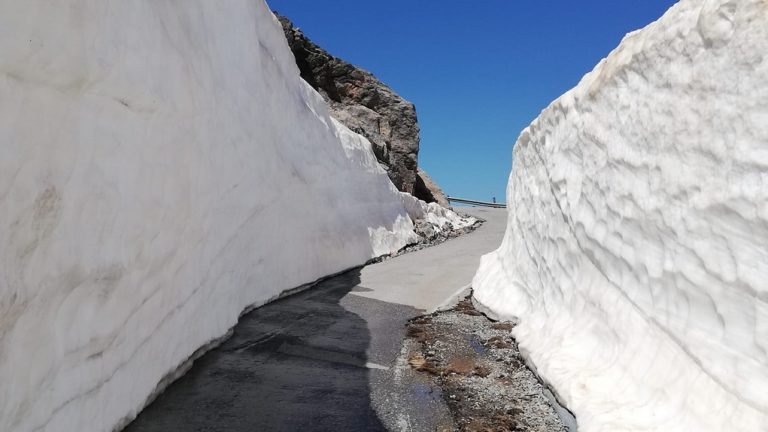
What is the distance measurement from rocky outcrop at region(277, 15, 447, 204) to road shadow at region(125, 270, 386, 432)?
16.7 meters

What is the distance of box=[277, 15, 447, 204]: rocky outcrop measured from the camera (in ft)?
78.0

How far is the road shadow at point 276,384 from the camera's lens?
12.8 feet

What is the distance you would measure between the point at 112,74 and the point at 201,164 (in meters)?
2.25

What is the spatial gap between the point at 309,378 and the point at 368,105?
2203 cm

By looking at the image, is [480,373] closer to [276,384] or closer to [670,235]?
[276,384]

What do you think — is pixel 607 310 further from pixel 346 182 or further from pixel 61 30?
pixel 346 182

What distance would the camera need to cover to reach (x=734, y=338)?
3.01m

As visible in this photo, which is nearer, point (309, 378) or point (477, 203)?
point (309, 378)

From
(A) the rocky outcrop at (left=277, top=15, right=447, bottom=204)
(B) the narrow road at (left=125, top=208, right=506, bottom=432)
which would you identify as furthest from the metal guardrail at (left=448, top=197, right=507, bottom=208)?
(B) the narrow road at (left=125, top=208, right=506, bottom=432)

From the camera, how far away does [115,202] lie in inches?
143

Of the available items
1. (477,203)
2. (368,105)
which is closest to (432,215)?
(368,105)

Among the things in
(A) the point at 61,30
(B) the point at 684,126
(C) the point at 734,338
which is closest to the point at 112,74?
(A) the point at 61,30

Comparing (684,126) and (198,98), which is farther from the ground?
(198,98)

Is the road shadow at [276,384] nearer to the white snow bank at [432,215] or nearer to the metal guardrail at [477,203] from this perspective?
the white snow bank at [432,215]
